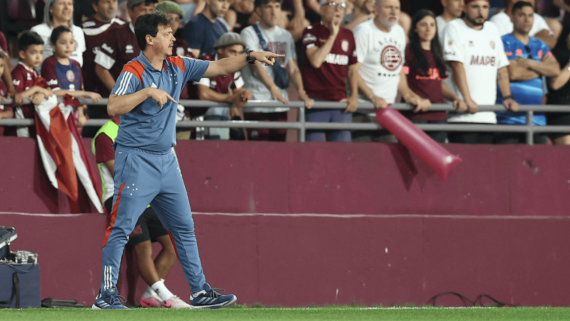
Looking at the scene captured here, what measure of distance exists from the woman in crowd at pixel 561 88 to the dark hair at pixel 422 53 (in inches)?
56.9

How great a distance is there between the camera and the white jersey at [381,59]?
9477mm

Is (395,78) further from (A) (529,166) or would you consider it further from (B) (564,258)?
(B) (564,258)

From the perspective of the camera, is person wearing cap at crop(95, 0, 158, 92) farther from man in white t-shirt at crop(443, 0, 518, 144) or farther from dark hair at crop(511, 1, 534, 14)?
dark hair at crop(511, 1, 534, 14)

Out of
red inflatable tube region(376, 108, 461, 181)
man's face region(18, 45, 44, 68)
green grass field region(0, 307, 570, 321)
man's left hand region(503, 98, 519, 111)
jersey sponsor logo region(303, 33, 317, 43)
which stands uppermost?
jersey sponsor logo region(303, 33, 317, 43)

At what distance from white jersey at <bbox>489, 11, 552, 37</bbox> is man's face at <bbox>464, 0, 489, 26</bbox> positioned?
1016 millimetres

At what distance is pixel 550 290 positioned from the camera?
888cm

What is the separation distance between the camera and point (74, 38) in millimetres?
9062

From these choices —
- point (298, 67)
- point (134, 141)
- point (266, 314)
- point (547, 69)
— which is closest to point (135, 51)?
point (298, 67)

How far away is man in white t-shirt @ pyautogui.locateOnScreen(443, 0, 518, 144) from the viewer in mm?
9562

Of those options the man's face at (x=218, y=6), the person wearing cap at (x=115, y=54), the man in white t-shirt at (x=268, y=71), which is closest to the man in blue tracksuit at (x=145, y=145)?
the person wearing cap at (x=115, y=54)

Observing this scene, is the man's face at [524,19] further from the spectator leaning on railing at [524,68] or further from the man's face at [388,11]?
the man's face at [388,11]

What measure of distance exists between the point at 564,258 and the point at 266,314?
4.16m

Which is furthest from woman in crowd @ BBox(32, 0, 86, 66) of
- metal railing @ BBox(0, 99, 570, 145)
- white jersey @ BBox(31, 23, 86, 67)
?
metal railing @ BBox(0, 99, 570, 145)

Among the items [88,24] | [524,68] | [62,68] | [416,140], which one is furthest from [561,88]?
[62,68]
